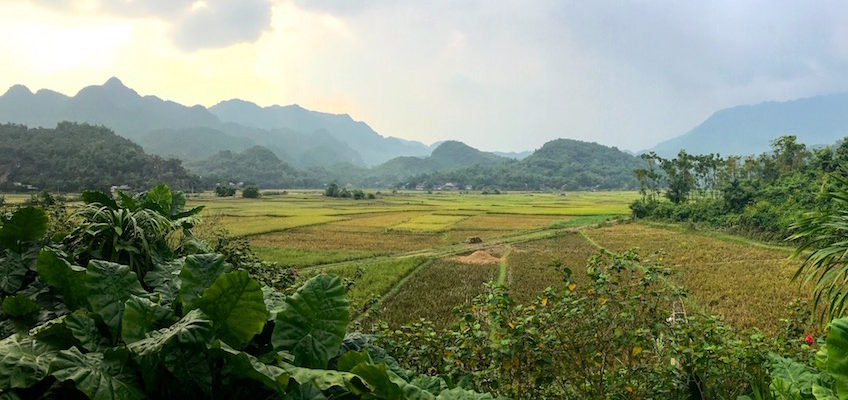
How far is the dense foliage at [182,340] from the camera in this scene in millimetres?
1385

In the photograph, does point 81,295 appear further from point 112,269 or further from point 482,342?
point 482,342

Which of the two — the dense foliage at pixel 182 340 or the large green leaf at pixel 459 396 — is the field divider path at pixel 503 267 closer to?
the large green leaf at pixel 459 396

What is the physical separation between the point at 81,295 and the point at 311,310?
983 mm

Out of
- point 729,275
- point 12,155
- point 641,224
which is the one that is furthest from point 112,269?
point 12,155

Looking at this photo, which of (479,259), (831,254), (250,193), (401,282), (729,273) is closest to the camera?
(831,254)

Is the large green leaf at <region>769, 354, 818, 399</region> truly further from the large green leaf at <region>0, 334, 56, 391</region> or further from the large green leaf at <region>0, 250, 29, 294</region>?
the large green leaf at <region>0, 250, 29, 294</region>

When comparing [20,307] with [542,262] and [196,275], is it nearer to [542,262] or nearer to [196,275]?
[196,275]

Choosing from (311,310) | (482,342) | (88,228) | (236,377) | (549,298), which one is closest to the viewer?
(236,377)

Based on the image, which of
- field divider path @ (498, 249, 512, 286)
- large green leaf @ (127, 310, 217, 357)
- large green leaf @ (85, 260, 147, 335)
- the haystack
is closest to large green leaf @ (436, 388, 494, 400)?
large green leaf @ (127, 310, 217, 357)

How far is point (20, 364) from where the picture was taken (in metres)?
1.30

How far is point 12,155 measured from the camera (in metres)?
52.1

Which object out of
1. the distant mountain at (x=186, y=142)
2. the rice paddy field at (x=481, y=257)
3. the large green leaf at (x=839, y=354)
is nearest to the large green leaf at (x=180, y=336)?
the large green leaf at (x=839, y=354)

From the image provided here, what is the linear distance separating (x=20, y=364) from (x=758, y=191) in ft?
132

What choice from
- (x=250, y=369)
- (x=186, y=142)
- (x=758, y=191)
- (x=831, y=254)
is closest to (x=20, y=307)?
(x=250, y=369)
